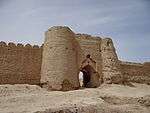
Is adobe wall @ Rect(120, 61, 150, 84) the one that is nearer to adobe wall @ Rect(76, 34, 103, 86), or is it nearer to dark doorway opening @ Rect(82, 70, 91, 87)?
dark doorway opening @ Rect(82, 70, 91, 87)

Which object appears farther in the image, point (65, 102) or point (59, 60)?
point (59, 60)

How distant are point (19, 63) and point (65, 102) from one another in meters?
7.50

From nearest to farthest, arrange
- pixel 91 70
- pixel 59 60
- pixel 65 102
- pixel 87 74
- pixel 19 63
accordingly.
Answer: pixel 65 102 → pixel 19 63 → pixel 59 60 → pixel 91 70 → pixel 87 74

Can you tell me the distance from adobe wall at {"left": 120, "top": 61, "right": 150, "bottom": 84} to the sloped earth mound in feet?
33.0

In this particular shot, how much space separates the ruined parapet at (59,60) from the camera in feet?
79.4

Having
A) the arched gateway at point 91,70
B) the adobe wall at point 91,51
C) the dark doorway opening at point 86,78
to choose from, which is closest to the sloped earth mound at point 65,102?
the adobe wall at point 91,51


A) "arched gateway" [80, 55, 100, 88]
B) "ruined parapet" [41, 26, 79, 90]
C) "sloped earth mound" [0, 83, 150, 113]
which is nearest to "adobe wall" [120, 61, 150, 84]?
"arched gateway" [80, 55, 100, 88]

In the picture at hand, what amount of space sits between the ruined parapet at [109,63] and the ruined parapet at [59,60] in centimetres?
289

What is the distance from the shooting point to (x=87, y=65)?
27359 millimetres

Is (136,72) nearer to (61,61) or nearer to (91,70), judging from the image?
(91,70)

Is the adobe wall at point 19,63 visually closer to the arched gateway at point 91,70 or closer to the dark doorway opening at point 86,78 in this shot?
the arched gateway at point 91,70

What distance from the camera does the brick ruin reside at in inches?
948

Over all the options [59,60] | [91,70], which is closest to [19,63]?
[59,60]

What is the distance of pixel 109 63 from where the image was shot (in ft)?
90.7
